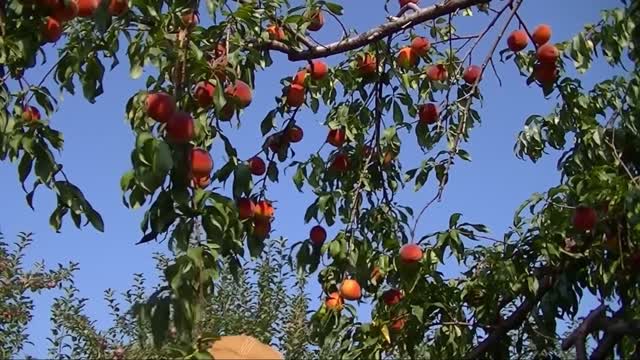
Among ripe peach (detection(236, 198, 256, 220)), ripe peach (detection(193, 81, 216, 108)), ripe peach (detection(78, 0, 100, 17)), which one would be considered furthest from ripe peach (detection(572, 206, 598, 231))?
ripe peach (detection(78, 0, 100, 17))

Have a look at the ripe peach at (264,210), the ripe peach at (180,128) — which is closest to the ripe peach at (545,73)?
the ripe peach at (264,210)

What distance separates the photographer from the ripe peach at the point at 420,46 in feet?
11.7

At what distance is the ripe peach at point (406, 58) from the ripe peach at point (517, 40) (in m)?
0.36

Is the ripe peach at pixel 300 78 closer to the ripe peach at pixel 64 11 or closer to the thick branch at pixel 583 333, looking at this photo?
the ripe peach at pixel 64 11

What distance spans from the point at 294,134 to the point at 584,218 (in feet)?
3.25

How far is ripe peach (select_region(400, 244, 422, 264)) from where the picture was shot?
3.05m

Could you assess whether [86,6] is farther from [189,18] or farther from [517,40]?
[517,40]

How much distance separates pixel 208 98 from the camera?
233 centimetres

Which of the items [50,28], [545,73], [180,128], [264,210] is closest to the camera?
[180,128]

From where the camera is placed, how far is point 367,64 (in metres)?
3.58

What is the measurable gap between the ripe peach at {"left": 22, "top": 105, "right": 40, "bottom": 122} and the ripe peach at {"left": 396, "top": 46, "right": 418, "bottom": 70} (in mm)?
1516

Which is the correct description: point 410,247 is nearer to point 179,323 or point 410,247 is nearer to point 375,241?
point 375,241

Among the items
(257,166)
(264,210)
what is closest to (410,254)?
(257,166)

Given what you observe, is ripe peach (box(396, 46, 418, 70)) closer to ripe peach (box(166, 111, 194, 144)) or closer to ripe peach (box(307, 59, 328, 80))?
ripe peach (box(307, 59, 328, 80))
